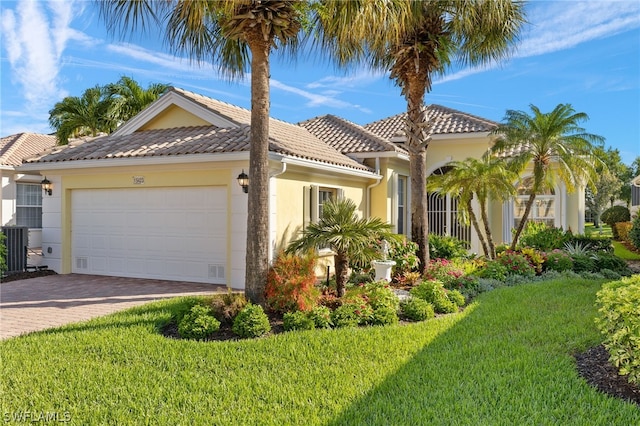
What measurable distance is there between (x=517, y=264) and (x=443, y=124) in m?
7.80

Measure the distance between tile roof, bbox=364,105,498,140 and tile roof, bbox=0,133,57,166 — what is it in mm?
16275

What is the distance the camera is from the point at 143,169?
513 inches

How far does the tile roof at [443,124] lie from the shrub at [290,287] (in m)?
11.0

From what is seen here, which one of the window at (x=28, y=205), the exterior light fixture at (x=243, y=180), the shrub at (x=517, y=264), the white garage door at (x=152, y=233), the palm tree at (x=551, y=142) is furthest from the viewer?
the window at (x=28, y=205)

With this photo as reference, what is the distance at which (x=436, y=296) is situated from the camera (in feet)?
30.4

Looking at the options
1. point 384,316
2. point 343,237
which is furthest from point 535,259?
point 384,316

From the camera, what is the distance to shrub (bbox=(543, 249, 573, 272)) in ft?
46.9

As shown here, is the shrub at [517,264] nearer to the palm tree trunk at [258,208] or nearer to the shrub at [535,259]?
the shrub at [535,259]

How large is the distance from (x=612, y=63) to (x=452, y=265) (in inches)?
347

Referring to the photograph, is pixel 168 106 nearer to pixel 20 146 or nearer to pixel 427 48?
pixel 427 48

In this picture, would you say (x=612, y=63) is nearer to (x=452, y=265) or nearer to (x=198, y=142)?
(x=452, y=265)

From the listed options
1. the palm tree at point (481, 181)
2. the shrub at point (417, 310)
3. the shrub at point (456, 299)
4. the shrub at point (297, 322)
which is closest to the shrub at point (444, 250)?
the palm tree at point (481, 181)

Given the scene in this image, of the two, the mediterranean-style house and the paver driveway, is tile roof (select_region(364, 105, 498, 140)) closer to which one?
the mediterranean-style house

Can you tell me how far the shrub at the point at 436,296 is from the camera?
906 centimetres
